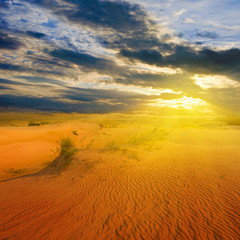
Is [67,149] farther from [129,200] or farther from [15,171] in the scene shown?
[129,200]

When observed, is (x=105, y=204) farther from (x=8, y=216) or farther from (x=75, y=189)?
(x=8, y=216)

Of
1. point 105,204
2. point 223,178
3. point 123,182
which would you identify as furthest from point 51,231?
point 223,178

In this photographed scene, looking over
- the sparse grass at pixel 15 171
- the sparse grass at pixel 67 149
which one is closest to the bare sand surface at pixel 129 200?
the sparse grass at pixel 67 149

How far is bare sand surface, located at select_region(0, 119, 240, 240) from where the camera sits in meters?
3.67

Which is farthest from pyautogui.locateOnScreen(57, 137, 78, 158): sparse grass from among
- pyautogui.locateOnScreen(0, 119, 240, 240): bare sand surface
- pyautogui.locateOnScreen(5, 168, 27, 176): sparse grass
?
pyautogui.locateOnScreen(5, 168, 27, 176): sparse grass

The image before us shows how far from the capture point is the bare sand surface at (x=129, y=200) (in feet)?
12.0

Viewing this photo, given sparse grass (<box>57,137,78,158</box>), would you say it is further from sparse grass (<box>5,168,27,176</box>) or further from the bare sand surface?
sparse grass (<box>5,168,27,176</box>)

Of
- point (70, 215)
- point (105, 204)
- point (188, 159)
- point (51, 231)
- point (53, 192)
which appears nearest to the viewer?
point (51, 231)

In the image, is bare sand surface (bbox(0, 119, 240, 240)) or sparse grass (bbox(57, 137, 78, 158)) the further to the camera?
sparse grass (bbox(57, 137, 78, 158))

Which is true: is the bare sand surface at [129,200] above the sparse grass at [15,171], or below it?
above

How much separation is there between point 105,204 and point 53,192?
7.10 ft

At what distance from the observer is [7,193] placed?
6.12 meters

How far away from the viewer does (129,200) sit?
5.00m

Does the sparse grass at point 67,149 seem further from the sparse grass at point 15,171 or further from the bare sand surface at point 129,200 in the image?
the sparse grass at point 15,171
